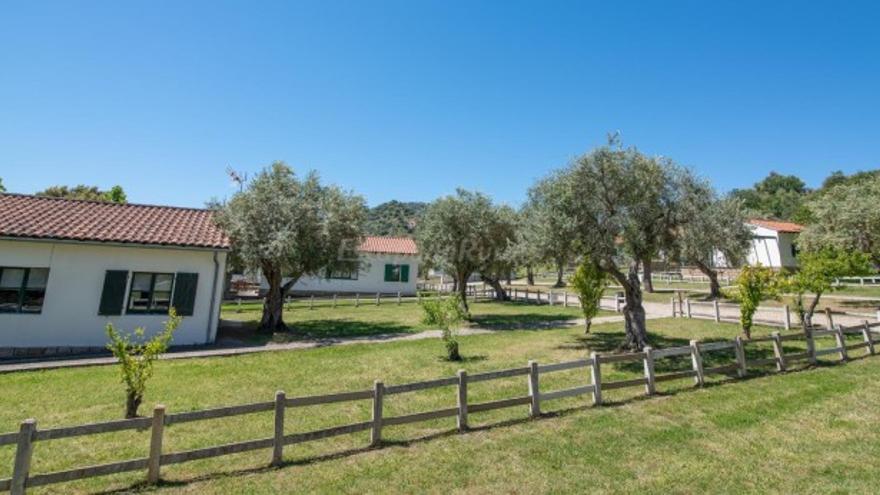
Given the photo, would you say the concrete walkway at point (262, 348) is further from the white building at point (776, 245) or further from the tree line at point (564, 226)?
the white building at point (776, 245)

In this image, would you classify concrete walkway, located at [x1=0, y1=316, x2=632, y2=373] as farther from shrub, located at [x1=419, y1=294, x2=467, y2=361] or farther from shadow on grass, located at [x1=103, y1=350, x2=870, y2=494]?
shadow on grass, located at [x1=103, y1=350, x2=870, y2=494]

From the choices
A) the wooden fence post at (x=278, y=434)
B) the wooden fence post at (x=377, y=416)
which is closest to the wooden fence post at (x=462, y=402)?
the wooden fence post at (x=377, y=416)

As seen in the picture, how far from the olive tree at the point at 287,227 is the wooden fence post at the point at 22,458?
491 inches

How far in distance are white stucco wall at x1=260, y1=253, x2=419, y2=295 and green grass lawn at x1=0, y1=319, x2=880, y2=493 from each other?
24615 millimetres

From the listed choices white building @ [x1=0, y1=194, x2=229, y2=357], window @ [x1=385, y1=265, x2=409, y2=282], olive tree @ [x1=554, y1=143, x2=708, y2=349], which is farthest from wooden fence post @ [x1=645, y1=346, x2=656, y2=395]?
window @ [x1=385, y1=265, x2=409, y2=282]

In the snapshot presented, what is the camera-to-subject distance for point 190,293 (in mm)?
16375

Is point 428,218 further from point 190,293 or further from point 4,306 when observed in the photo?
point 4,306

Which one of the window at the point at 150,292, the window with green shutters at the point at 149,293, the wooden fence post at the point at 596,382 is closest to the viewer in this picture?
the wooden fence post at the point at 596,382

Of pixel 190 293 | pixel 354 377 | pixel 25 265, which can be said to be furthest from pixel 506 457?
pixel 25 265

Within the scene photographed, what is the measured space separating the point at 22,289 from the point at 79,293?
5.05 feet

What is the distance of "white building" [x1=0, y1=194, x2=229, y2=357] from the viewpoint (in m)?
14.4

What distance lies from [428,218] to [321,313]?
9079 millimetres

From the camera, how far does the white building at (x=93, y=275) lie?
47.4ft

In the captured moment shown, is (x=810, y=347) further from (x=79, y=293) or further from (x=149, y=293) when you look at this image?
(x=79, y=293)
